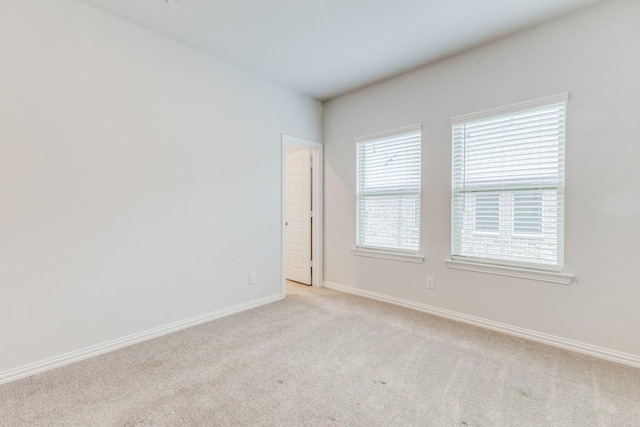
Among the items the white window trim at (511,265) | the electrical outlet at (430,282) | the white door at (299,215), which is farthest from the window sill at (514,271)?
the white door at (299,215)

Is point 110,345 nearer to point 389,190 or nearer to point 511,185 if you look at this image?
point 389,190

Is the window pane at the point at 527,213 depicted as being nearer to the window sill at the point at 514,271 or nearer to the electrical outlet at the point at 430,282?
the window sill at the point at 514,271

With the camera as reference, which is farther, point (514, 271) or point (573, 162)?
point (514, 271)

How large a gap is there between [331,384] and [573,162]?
8.30ft

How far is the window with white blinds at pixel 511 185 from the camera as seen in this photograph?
2.54 m

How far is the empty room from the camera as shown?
1.98 meters

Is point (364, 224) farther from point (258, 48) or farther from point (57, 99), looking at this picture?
point (57, 99)

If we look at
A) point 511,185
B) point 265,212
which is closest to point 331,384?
point 265,212

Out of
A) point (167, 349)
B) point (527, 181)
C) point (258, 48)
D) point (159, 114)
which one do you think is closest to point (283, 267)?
point (167, 349)

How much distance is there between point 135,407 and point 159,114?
2.29m

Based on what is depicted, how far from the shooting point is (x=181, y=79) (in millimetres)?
2914

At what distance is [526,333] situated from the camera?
8.82ft

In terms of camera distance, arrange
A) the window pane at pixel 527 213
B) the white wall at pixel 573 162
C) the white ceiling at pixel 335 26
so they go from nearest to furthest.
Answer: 1. the white wall at pixel 573 162
2. the white ceiling at pixel 335 26
3. the window pane at pixel 527 213

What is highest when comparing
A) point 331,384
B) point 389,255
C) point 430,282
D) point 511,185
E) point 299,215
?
point 511,185
